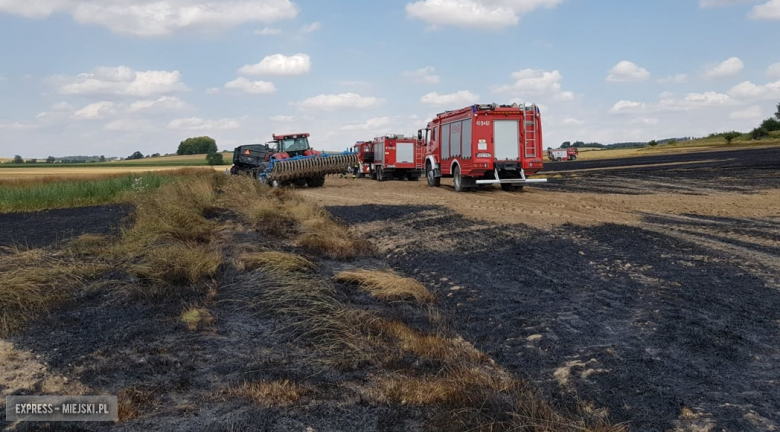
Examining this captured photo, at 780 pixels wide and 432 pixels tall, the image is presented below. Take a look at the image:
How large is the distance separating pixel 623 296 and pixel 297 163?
20991 millimetres

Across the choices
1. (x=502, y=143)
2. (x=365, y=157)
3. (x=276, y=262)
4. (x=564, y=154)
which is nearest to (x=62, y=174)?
(x=365, y=157)

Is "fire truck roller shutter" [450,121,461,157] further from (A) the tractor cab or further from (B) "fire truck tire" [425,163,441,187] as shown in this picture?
(A) the tractor cab

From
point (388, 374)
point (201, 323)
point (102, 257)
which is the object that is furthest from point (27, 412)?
point (102, 257)

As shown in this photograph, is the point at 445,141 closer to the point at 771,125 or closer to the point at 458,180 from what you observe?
the point at 458,180

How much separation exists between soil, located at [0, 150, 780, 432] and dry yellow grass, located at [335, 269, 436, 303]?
31 centimetres

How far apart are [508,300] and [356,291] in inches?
71.5

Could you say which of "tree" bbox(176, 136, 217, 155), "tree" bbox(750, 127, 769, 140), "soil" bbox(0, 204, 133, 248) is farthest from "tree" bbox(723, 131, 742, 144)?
"tree" bbox(176, 136, 217, 155)

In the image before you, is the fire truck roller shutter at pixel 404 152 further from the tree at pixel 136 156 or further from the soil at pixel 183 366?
the tree at pixel 136 156

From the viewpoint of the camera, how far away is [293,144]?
1143 inches

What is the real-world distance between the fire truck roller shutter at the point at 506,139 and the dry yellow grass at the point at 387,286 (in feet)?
43.6

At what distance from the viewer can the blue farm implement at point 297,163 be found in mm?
26141

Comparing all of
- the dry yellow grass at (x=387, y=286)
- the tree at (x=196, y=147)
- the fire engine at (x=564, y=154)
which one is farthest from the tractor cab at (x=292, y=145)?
the tree at (x=196, y=147)

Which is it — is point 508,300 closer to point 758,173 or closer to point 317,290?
point 317,290

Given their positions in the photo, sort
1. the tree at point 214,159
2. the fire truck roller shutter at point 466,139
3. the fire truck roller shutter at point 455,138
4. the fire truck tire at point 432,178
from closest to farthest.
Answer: the fire truck roller shutter at point 466,139
the fire truck roller shutter at point 455,138
the fire truck tire at point 432,178
the tree at point 214,159
